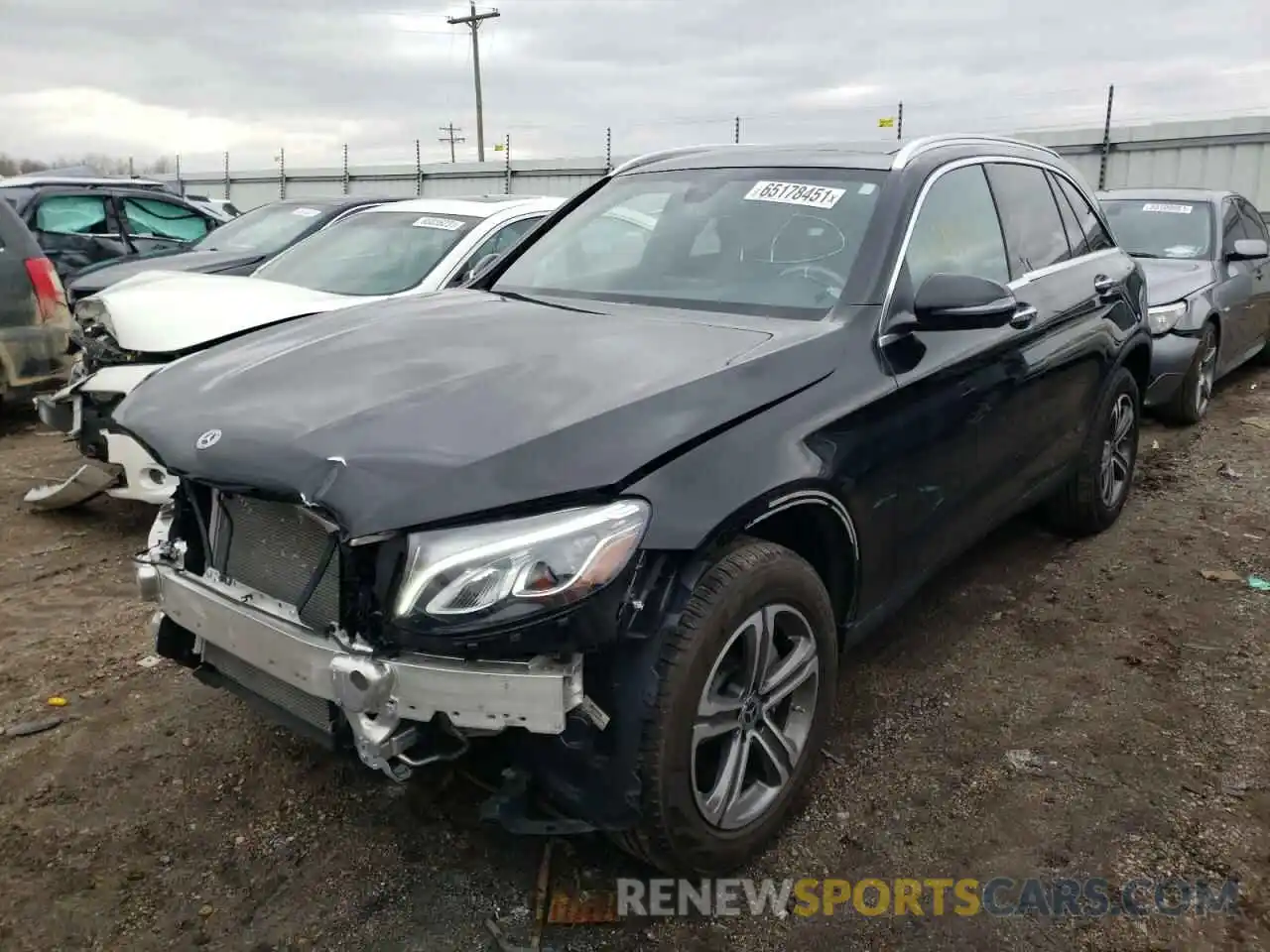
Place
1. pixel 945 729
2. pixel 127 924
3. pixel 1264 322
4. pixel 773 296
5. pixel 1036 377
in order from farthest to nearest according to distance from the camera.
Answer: pixel 1264 322 < pixel 1036 377 < pixel 945 729 < pixel 773 296 < pixel 127 924

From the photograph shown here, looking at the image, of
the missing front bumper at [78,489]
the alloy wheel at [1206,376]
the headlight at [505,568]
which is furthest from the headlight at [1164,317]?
the missing front bumper at [78,489]

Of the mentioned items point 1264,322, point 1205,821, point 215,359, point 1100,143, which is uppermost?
point 1100,143

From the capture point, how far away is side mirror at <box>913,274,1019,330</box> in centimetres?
288


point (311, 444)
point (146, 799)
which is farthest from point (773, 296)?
point (146, 799)

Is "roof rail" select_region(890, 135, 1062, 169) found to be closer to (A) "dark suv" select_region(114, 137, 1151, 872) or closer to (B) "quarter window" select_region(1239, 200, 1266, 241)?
(A) "dark suv" select_region(114, 137, 1151, 872)

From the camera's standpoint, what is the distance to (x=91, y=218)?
33.8ft

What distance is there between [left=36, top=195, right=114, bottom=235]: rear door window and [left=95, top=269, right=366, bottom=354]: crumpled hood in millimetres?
5652

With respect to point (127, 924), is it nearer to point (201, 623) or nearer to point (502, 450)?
point (201, 623)

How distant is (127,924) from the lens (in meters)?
2.36

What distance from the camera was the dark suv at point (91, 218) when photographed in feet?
32.5

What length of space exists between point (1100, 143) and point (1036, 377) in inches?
505

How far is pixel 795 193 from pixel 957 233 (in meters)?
0.61

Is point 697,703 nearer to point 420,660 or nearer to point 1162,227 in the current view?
point 420,660

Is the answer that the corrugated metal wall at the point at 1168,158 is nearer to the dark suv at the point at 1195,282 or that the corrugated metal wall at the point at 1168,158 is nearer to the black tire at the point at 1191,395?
the dark suv at the point at 1195,282
